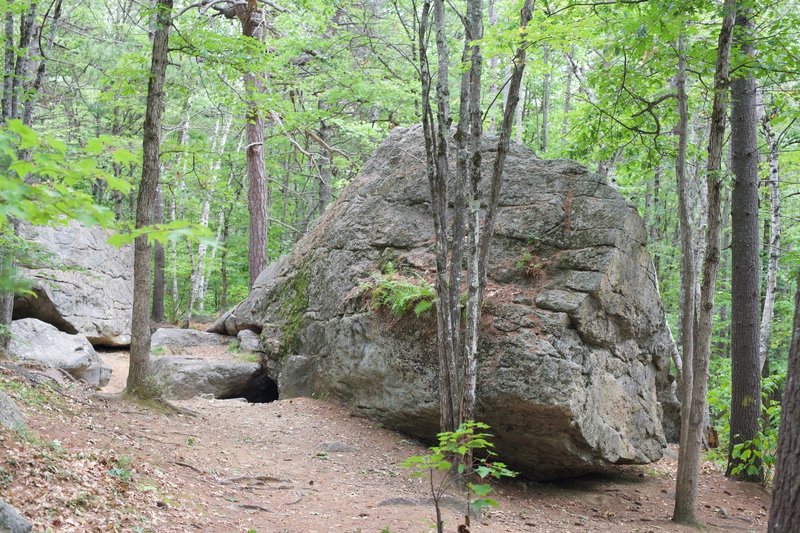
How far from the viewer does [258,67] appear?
9.05m

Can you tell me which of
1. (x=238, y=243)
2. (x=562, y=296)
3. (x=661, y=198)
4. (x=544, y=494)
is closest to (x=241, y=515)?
(x=544, y=494)

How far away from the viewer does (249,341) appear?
40.5 ft

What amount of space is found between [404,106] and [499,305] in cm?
890

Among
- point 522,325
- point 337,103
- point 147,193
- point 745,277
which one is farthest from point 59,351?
point 745,277

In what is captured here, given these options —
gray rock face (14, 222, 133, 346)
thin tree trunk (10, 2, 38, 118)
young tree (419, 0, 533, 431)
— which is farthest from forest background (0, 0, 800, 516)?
gray rock face (14, 222, 133, 346)

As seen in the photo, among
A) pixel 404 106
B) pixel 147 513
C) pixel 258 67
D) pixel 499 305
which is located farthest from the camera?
pixel 404 106

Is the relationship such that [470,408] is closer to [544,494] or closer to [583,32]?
[544,494]

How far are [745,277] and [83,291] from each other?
41.8 ft

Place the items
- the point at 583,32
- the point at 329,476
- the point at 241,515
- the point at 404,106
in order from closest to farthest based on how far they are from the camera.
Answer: the point at 241,515, the point at 583,32, the point at 329,476, the point at 404,106

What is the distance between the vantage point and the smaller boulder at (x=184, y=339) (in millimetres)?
13164

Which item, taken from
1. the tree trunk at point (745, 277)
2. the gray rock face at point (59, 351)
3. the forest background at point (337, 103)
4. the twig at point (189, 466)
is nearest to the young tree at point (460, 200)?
the forest background at point (337, 103)

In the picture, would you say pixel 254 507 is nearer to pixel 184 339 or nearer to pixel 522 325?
pixel 522 325

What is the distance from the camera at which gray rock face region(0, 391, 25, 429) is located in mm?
5133

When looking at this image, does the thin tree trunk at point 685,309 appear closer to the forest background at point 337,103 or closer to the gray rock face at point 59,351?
the forest background at point 337,103
